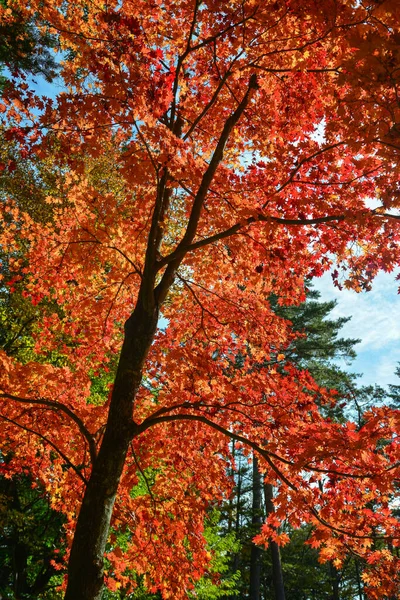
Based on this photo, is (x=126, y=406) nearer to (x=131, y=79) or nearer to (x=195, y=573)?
(x=195, y=573)

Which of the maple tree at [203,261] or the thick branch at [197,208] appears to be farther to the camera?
the thick branch at [197,208]

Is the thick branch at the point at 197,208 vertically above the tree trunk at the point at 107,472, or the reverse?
the thick branch at the point at 197,208

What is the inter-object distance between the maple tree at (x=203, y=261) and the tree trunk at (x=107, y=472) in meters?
0.02

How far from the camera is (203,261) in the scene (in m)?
6.65

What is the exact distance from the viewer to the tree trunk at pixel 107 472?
347cm

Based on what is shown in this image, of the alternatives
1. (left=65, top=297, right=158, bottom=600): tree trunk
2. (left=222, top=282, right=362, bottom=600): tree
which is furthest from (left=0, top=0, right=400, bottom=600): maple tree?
(left=222, top=282, right=362, bottom=600): tree

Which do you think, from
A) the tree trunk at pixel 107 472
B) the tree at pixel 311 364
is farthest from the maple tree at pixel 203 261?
the tree at pixel 311 364

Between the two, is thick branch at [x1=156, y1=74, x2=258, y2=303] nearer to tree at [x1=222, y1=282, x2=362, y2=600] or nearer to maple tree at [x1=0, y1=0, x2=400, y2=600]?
maple tree at [x1=0, y1=0, x2=400, y2=600]

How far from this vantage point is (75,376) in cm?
623

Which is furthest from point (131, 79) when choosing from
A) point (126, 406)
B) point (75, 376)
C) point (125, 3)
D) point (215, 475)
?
point (215, 475)

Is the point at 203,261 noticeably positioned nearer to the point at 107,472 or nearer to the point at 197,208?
the point at 197,208

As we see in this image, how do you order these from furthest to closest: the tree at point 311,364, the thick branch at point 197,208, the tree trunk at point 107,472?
1. the tree at point 311,364
2. the thick branch at point 197,208
3. the tree trunk at point 107,472

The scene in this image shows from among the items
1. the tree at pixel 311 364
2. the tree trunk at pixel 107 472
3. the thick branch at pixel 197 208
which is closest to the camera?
the tree trunk at pixel 107 472

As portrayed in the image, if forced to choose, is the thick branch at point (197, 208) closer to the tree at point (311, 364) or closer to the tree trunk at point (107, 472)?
the tree trunk at point (107, 472)
